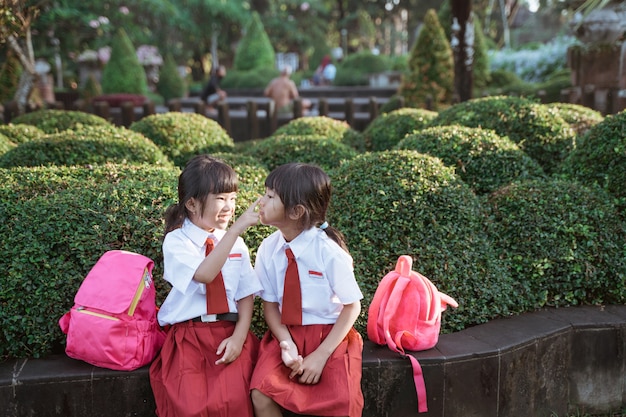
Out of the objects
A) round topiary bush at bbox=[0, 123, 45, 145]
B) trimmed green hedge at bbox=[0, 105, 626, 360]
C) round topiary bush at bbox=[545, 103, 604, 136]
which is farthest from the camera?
Answer: round topiary bush at bbox=[0, 123, 45, 145]

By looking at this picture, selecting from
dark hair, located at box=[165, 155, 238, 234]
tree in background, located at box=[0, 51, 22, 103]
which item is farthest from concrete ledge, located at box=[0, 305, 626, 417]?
tree in background, located at box=[0, 51, 22, 103]

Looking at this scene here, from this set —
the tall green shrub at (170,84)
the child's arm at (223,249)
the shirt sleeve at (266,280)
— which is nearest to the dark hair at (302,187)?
the child's arm at (223,249)

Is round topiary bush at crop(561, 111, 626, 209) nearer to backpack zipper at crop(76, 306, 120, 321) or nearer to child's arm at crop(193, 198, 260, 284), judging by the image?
child's arm at crop(193, 198, 260, 284)

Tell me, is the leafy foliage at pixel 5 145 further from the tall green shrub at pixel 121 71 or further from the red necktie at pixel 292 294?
the tall green shrub at pixel 121 71

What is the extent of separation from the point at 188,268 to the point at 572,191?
238cm

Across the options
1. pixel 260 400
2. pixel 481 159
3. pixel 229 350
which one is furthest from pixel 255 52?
pixel 260 400

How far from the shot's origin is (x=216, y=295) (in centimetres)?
267

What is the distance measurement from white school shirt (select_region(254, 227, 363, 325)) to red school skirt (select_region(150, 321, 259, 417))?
0.95 ft

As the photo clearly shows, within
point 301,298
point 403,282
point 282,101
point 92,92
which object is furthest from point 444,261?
point 92,92

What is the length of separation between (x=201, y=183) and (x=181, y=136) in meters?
3.08

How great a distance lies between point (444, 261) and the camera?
3391 mm

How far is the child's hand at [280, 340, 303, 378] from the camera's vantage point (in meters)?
2.54

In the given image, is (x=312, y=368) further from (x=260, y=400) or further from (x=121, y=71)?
(x=121, y=71)

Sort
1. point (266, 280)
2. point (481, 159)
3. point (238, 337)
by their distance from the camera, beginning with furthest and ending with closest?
point (481, 159)
point (266, 280)
point (238, 337)
